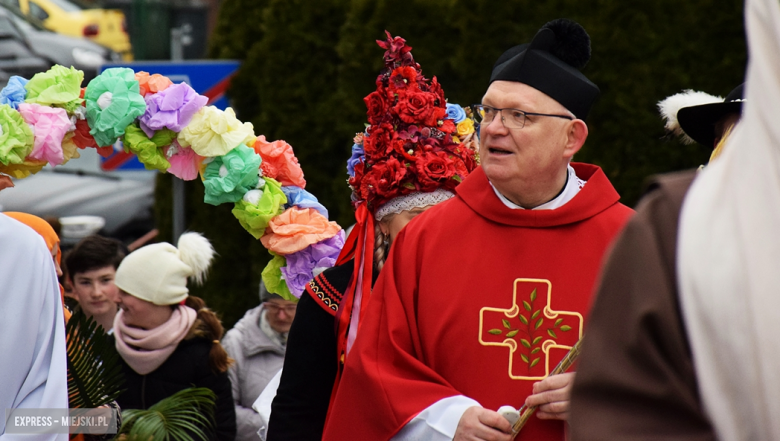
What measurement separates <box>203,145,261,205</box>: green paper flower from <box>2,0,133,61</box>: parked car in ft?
37.4

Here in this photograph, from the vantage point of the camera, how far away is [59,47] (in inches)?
489

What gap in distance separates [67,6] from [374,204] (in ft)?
44.6

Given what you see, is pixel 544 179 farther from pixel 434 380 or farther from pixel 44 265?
pixel 44 265

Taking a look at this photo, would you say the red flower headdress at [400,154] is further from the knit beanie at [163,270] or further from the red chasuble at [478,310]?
the knit beanie at [163,270]

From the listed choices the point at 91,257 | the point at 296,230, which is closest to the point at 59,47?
the point at 91,257

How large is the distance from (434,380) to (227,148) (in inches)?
67.2

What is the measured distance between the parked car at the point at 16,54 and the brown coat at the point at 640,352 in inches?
449

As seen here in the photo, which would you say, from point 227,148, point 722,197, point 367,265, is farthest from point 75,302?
point 722,197

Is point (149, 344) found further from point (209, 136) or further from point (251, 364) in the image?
point (209, 136)

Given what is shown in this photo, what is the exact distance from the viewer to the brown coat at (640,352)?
4.19 feet

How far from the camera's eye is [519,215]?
2.82 m

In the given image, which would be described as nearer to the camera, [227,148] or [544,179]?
[544,179]

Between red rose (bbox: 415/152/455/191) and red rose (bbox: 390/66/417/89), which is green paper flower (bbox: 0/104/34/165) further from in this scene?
red rose (bbox: 415/152/455/191)

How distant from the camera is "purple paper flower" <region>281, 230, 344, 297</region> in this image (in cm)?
396
